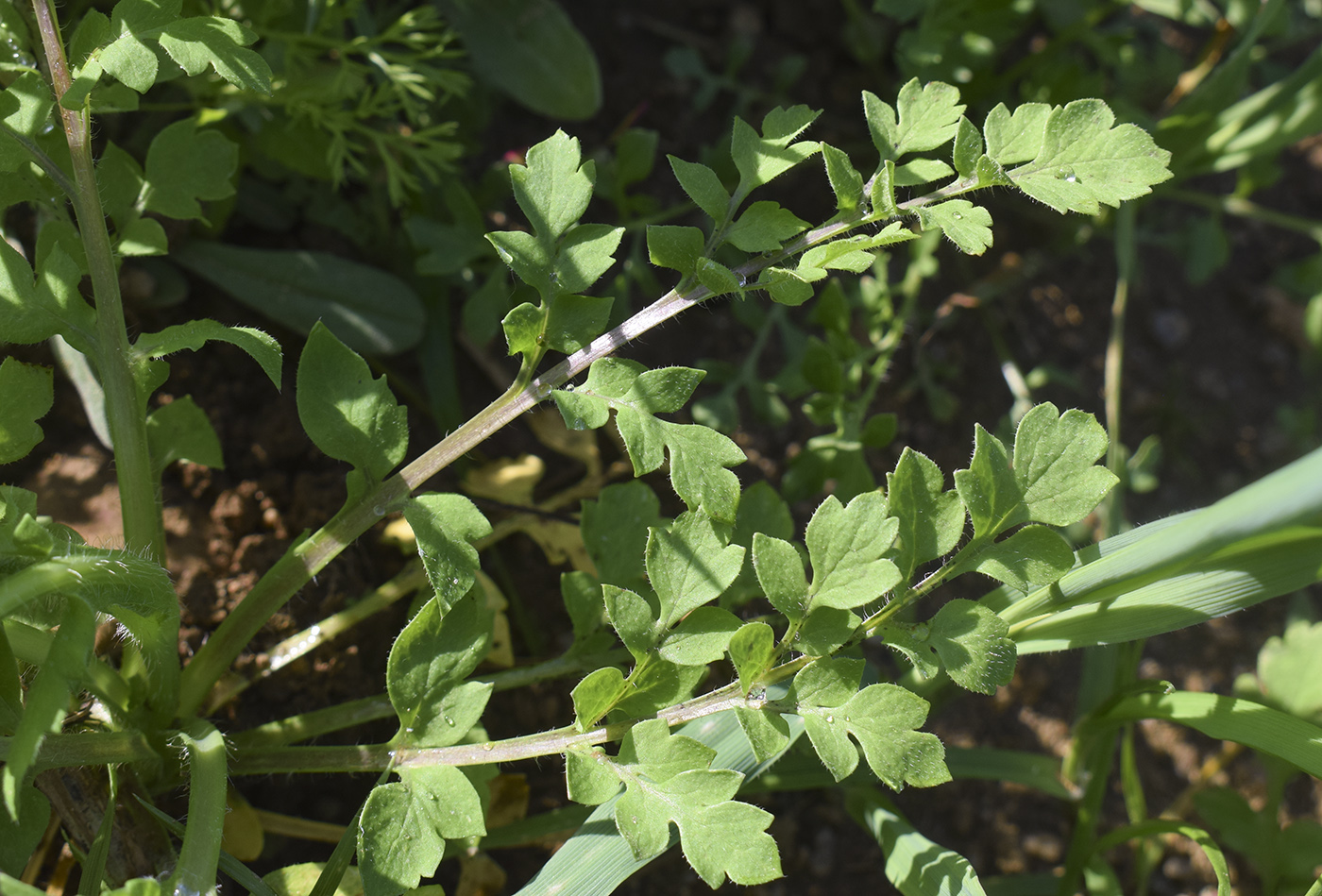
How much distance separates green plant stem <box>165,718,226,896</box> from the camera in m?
1.02

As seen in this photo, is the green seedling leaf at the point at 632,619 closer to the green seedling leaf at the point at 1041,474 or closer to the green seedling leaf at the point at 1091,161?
the green seedling leaf at the point at 1041,474

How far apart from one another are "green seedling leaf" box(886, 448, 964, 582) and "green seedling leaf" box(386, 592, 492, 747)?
52cm

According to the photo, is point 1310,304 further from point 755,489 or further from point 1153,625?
point 755,489

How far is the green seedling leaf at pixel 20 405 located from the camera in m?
1.11

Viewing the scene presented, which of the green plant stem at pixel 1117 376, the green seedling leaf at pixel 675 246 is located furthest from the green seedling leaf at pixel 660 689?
the green plant stem at pixel 1117 376

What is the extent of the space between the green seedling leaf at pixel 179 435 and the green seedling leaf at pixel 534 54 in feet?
3.00

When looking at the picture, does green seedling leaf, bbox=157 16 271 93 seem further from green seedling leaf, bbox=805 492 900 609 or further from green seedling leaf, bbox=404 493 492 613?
green seedling leaf, bbox=805 492 900 609

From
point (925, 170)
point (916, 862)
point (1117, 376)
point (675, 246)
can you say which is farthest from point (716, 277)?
point (1117, 376)

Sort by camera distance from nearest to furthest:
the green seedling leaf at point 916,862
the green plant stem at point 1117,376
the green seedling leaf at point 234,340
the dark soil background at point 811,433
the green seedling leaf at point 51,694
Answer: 1. the green seedling leaf at point 51,694
2. the green seedling leaf at point 234,340
3. the green seedling leaf at point 916,862
4. the dark soil background at point 811,433
5. the green plant stem at point 1117,376

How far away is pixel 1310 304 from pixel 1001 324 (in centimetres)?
72

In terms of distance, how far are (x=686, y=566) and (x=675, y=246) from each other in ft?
1.23

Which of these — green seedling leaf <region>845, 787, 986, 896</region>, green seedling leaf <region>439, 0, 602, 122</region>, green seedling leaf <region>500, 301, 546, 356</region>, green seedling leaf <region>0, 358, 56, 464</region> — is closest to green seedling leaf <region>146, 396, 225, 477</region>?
green seedling leaf <region>0, 358, 56, 464</region>

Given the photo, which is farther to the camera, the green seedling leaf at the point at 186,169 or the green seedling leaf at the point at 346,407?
the green seedling leaf at the point at 186,169

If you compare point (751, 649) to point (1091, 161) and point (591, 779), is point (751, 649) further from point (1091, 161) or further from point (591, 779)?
point (1091, 161)
